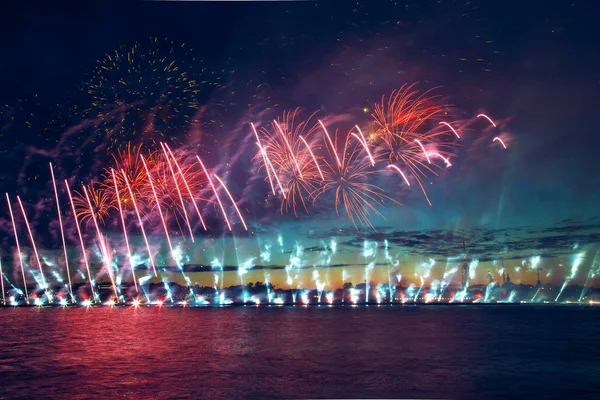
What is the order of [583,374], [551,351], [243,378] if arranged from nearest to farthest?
1. [243,378]
2. [583,374]
3. [551,351]

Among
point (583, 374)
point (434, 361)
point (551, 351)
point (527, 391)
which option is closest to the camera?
point (527, 391)

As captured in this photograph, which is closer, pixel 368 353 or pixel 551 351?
pixel 368 353

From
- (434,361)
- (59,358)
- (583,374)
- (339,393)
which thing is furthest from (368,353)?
(59,358)

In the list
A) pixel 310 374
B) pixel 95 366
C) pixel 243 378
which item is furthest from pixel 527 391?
pixel 95 366

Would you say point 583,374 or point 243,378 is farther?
point 583,374

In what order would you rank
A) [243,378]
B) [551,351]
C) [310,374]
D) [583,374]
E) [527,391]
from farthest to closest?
[551,351] < [583,374] < [310,374] < [243,378] < [527,391]

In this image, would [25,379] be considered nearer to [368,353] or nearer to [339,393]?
[339,393]

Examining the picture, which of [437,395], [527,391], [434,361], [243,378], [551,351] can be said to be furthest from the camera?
[551,351]

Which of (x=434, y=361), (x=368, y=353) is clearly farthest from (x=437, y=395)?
(x=368, y=353)

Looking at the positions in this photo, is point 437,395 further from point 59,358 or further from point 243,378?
point 59,358
